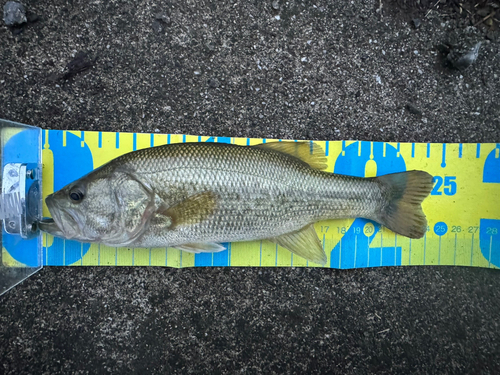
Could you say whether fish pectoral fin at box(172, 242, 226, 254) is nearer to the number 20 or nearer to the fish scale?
the fish scale

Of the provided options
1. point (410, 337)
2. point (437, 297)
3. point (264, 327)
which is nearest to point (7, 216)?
point (264, 327)

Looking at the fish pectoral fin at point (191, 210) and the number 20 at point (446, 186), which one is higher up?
the number 20 at point (446, 186)

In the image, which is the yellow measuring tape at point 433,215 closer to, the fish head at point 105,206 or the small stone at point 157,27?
the fish head at point 105,206

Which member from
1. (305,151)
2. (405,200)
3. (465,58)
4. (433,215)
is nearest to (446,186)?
(433,215)

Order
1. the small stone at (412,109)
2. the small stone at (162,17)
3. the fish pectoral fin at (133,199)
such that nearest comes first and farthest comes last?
the fish pectoral fin at (133,199)
the small stone at (162,17)
the small stone at (412,109)

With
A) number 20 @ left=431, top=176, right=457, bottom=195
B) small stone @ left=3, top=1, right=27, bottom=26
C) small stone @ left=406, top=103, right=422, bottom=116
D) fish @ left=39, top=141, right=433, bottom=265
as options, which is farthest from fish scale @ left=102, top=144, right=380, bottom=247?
small stone @ left=3, top=1, right=27, bottom=26

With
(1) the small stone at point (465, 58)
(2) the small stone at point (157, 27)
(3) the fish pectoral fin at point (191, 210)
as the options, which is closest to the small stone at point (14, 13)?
(2) the small stone at point (157, 27)

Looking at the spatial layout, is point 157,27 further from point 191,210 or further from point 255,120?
point 191,210

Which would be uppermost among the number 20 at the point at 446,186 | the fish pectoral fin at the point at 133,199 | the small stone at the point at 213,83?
the small stone at the point at 213,83
